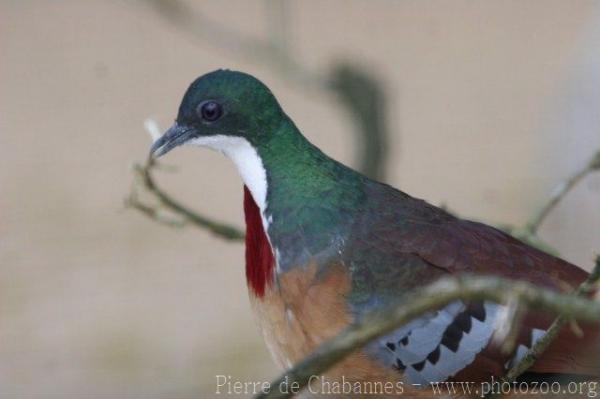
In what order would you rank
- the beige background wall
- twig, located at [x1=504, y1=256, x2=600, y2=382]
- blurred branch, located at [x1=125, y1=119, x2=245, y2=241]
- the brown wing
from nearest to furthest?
twig, located at [x1=504, y1=256, x2=600, y2=382] < the brown wing < blurred branch, located at [x1=125, y1=119, x2=245, y2=241] < the beige background wall

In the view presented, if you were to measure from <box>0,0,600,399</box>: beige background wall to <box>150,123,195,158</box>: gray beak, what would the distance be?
104 inches

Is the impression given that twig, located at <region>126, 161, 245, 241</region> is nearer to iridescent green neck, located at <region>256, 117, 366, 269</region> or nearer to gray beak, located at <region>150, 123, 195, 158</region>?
gray beak, located at <region>150, 123, 195, 158</region>

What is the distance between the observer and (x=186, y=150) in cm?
607

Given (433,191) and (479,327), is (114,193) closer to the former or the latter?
(433,191)

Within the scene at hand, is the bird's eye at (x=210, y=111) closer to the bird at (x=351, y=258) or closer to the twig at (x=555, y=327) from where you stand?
the bird at (x=351, y=258)

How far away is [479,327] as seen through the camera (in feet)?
7.20

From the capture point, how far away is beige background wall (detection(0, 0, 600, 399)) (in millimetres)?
5422

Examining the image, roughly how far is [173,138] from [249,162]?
0.49 ft

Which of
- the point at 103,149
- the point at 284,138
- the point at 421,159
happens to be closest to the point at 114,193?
the point at 103,149

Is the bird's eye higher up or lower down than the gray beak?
higher up

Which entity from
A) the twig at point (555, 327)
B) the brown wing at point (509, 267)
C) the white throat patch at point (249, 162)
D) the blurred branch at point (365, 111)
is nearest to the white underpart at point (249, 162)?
the white throat patch at point (249, 162)

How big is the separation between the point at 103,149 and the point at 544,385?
4272mm

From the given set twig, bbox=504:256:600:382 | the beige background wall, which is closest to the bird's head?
twig, bbox=504:256:600:382

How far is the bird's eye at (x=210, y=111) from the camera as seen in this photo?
232 cm
